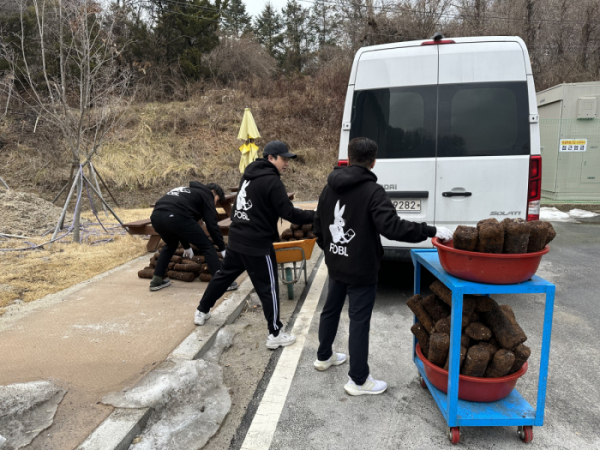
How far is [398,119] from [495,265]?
2.75 metres

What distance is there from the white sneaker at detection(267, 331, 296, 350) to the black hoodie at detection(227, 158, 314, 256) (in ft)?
2.62

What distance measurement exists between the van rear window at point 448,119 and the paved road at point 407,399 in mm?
1828

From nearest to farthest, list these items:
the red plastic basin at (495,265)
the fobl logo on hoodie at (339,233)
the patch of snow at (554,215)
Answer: the red plastic basin at (495,265) → the fobl logo on hoodie at (339,233) → the patch of snow at (554,215)

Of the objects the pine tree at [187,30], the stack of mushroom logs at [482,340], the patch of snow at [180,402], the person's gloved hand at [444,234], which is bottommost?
the patch of snow at [180,402]

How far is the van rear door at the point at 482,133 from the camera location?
4402 millimetres

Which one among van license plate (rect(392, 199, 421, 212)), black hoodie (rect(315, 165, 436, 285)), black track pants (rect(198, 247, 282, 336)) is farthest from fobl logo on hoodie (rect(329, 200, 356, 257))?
van license plate (rect(392, 199, 421, 212))

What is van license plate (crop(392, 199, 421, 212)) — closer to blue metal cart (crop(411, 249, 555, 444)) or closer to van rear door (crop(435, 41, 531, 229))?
van rear door (crop(435, 41, 531, 229))

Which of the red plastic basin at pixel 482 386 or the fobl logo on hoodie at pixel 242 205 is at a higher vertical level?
the fobl logo on hoodie at pixel 242 205

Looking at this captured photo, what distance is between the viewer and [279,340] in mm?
3889

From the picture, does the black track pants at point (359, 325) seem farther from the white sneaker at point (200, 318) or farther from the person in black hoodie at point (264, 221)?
the white sneaker at point (200, 318)

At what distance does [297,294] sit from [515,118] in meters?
3.22

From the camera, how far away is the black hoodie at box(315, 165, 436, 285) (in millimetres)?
2822

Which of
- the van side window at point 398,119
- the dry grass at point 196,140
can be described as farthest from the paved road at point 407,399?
the dry grass at point 196,140

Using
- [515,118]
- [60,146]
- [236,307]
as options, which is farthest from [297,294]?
[60,146]
